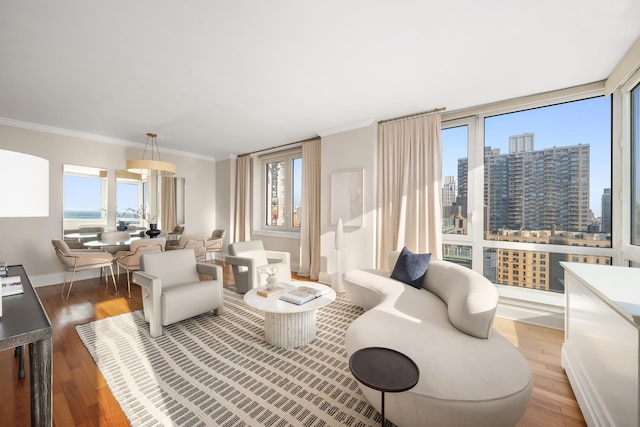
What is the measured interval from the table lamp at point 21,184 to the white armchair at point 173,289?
1.48 meters

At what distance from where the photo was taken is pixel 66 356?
2.23 meters

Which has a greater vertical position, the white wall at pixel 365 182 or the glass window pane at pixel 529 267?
the white wall at pixel 365 182

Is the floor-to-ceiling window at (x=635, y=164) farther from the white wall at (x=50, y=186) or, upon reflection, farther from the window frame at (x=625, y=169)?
the white wall at (x=50, y=186)

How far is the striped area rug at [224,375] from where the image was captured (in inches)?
63.4

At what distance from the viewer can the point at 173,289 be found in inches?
108

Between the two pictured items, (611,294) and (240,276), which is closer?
(611,294)

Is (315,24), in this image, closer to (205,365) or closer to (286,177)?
(205,365)

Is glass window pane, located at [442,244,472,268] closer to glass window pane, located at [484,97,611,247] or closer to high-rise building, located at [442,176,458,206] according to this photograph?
glass window pane, located at [484,97,611,247]

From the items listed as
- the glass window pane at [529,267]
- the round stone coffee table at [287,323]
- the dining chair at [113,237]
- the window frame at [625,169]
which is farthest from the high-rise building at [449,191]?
the dining chair at [113,237]

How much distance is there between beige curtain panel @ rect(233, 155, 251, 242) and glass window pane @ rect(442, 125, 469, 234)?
13.7 feet

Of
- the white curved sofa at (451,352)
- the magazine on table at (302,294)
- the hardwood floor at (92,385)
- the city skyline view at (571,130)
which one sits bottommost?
the hardwood floor at (92,385)

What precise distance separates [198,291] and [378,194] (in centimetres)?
275

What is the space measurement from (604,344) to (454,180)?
255 centimetres

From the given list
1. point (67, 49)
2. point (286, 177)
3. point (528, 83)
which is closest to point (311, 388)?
point (67, 49)
